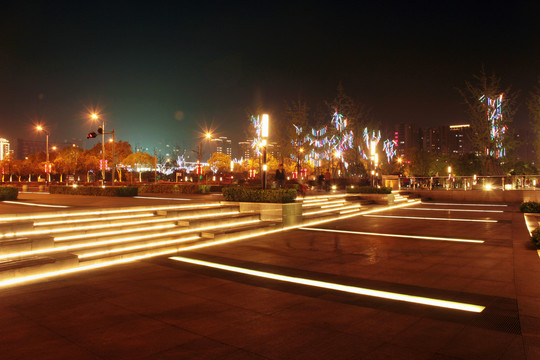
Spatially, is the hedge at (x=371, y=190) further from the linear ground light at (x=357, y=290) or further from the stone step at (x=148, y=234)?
the linear ground light at (x=357, y=290)

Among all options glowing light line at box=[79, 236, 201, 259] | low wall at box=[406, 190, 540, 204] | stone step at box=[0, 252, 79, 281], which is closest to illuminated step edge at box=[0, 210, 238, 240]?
glowing light line at box=[79, 236, 201, 259]

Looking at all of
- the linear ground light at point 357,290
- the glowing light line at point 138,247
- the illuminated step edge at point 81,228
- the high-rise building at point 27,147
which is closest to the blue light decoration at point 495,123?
the illuminated step edge at point 81,228

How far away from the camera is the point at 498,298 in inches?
207

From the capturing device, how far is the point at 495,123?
Answer: 33.4 m

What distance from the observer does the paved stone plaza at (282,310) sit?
372 centimetres

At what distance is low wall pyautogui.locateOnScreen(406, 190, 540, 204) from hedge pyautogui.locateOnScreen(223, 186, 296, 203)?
1883cm

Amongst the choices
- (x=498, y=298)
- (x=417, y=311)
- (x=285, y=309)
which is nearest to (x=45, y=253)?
(x=285, y=309)

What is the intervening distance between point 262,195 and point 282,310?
8574 millimetres

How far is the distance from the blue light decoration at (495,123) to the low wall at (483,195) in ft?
29.0

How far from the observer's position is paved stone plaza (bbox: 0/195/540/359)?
372 cm

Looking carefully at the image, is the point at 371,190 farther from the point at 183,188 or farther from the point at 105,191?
the point at 105,191

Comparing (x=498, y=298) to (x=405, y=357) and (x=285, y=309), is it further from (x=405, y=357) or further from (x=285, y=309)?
(x=285, y=309)

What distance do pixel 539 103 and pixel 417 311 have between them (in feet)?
85.6

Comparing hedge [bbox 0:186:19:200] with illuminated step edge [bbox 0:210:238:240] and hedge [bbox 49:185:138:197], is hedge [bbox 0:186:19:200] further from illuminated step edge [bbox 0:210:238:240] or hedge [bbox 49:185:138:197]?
illuminated step edge [bbox 0:210:238:240]
